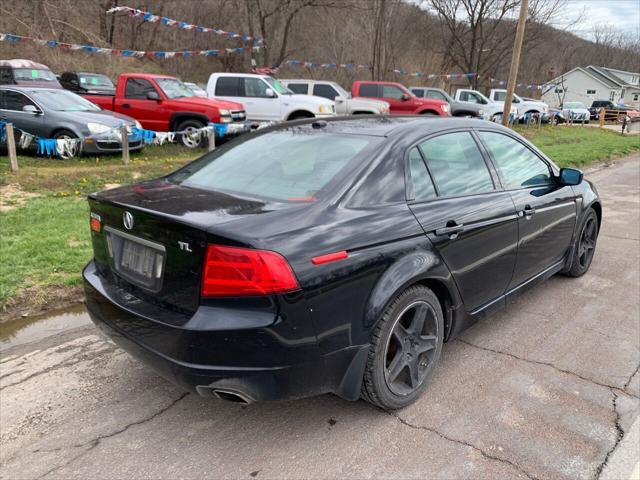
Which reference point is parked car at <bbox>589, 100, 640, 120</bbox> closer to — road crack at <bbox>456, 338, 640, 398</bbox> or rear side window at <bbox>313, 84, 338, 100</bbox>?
rear side window at <bbox>313, 84, 338, 100</bbox>

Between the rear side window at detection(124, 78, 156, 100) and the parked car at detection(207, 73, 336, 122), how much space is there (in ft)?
8.15

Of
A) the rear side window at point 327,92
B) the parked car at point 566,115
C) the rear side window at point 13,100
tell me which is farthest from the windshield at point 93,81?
the parked car at point 566,115

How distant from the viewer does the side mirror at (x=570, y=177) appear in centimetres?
423

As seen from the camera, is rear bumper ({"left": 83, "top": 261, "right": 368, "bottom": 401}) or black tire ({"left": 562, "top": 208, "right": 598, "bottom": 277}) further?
black tire ({"left": 562, "top": 208, "right": 598, "bottom": 277})

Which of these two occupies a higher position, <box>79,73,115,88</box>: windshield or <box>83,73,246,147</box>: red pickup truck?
<box>79,73,115,88</box>: windshield

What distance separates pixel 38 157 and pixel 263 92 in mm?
6619

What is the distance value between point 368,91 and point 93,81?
10.0 metres

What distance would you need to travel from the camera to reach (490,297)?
11.5 feet

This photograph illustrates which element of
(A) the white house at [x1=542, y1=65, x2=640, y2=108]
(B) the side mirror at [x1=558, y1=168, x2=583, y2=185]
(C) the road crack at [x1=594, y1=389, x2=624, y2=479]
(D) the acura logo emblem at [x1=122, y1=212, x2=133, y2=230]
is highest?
(A) the white house at [x1=542, y1=65, x2=640, y2=108]

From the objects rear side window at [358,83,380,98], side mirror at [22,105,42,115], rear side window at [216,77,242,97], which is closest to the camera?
side mirror at [22,105,42,115]

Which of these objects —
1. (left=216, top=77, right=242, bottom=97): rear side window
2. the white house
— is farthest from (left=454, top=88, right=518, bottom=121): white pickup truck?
the white house

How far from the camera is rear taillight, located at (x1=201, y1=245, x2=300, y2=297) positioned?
2.22 meters

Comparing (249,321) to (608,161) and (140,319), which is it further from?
(608,161)

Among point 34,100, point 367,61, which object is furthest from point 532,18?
point 34,100
